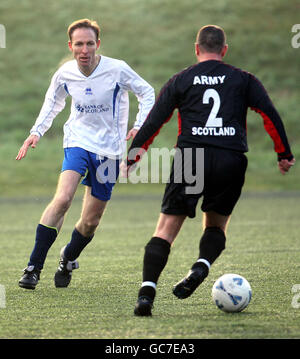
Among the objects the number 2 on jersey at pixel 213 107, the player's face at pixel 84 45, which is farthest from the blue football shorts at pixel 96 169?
the number 2 on jersey at pixel 213 107

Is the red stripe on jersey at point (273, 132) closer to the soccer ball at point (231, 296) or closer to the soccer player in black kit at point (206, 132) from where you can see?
the soccer player in black kit at point (206, 132)

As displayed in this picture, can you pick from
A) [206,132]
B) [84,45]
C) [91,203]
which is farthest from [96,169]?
[206,132]

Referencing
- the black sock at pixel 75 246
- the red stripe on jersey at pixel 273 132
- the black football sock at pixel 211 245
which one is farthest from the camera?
the black sock at pixel 75 246

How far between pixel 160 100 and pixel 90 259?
4.00 meters

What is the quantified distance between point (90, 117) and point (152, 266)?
6.90ft

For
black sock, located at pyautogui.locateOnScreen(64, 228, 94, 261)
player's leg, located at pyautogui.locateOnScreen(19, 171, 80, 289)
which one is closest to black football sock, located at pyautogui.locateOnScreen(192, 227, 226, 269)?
player's leg, located at pyautogui.locateOnScreen(19, 171, 80, 289)

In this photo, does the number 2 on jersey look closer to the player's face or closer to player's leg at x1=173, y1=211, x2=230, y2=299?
player's leg at x1=173, y1=211, x2=230, y2=299

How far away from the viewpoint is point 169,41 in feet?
117

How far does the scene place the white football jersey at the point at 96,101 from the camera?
21.7ft

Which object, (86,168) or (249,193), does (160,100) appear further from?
(249,193)

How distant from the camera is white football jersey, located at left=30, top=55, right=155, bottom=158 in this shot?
6605mm

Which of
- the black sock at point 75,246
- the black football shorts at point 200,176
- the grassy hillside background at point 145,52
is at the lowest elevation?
the black sock at point 75,246

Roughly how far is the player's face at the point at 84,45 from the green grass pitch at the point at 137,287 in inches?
76.7

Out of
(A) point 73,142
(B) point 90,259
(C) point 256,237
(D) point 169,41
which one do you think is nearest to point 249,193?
(C) point 256,237
